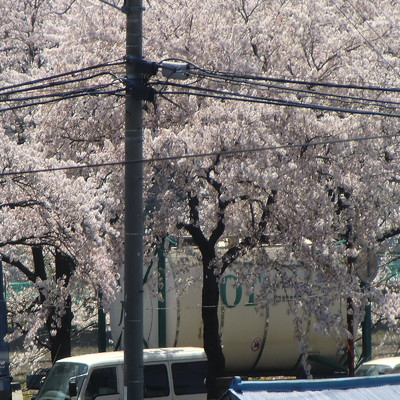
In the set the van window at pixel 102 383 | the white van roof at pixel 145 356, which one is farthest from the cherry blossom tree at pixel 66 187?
the van window at pixel 102 383

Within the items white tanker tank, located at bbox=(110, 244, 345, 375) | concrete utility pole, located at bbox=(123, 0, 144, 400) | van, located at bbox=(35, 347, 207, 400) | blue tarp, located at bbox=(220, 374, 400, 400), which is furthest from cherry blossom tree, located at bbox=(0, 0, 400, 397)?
blue tarp, located at bbox=(220, 374, 400, 400)

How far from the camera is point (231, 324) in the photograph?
20328 mm

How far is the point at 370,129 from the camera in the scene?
1797 centimetres

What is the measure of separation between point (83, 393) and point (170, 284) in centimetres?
596

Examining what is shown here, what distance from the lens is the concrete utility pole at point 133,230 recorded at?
11.3 m

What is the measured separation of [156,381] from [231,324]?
544 centimetres

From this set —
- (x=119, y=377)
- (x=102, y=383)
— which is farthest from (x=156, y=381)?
(x=102, y=383)

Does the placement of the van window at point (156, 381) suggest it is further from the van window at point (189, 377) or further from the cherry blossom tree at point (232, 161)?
the cherry blossom tree at point (232, 161)

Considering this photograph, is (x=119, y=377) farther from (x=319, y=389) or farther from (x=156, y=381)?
(x=319, y=389)

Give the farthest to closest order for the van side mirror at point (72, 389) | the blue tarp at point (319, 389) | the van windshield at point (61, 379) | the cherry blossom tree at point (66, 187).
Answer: the cherry blossom tree at point (66, 187) < the van windshield at point (61, 379) < the van side mirror at point (72, 389) < the blue tarp at point (319, 389)

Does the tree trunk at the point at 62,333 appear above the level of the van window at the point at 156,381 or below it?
above

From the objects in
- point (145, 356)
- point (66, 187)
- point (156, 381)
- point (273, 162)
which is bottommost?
point (156, 381)

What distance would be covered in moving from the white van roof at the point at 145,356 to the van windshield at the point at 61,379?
14 centimetres

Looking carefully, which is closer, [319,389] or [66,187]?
[319,389]
